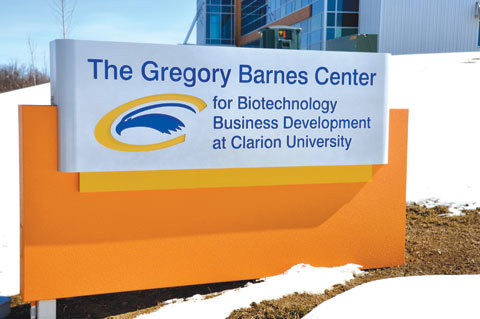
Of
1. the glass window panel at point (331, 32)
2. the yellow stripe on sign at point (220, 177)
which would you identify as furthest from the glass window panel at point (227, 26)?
the yellow stripe on sign at point (220, 177)

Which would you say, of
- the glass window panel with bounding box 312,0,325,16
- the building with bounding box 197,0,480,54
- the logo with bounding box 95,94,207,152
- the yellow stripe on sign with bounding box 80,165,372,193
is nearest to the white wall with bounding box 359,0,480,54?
the building with bounding box 197,0,480,54

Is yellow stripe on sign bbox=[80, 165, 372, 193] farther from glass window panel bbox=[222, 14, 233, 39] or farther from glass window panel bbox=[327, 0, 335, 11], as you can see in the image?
glass window panel bbox=[222, 14, 233, 39]

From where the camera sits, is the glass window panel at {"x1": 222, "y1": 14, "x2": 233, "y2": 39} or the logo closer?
the logo

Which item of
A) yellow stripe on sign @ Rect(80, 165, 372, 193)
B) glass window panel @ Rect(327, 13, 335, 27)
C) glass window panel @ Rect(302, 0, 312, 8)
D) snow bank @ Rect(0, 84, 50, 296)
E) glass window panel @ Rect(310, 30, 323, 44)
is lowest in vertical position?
snow bank @ Rect(0, 84, 50, 296)

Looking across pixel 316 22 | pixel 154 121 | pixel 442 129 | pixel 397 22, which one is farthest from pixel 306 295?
pixel 316 22

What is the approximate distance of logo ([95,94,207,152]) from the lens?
4.48 metres

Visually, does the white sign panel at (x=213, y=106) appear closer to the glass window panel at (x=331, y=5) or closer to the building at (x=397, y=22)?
the building at (x=397, y=22)

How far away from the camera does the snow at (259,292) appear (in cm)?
441

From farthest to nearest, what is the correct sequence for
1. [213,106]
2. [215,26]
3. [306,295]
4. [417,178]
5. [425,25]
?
[215,26] → [425,25] → [417,178] → [213,106] → [306,295]

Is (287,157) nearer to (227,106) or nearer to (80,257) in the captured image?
(227,106)

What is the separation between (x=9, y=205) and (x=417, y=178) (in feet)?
26.0

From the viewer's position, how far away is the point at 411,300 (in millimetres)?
3424

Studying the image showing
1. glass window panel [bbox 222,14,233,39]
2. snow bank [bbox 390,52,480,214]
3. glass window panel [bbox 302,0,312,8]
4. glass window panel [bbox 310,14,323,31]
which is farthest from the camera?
glass window panel [bbox 222,14,233,39]

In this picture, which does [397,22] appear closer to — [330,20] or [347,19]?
[347,19]
